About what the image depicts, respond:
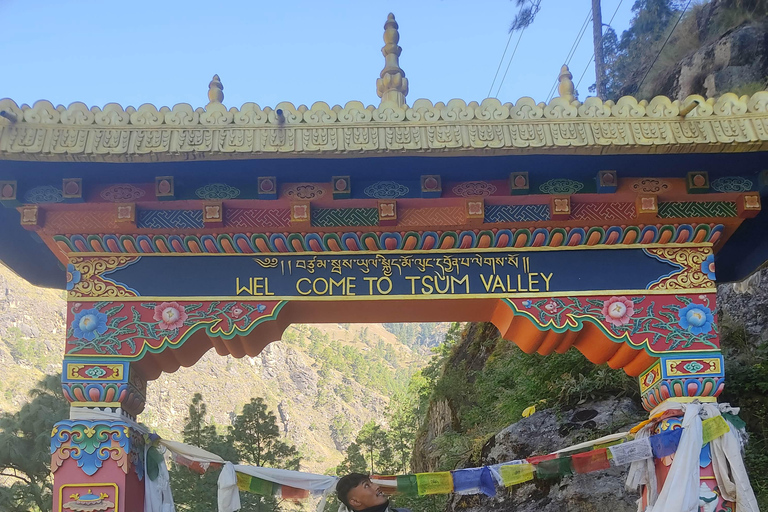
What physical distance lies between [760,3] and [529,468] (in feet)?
39.3

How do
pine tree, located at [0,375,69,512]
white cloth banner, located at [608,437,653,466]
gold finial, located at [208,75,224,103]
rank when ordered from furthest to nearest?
1. pine tree, located at [0,375,69,512]
2. gold finial, located at [208,75,224,103]
3. white cloth banner, located at [608,437,653,466]

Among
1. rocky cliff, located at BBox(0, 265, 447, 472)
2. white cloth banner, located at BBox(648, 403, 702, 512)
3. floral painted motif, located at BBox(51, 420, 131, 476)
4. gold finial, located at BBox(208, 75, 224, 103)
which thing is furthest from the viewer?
rocky cliff, located at BBox(0, 265, 447, 472)

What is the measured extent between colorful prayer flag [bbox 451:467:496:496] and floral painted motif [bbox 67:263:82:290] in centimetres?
299

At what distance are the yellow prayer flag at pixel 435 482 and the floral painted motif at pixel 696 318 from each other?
77.6 inches

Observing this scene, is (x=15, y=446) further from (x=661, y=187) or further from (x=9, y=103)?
(x=661, y=187)

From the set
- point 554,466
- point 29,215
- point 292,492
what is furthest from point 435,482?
point 29,215

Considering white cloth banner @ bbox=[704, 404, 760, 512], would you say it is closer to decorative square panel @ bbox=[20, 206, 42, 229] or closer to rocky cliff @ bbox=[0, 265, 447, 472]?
decorative square panel @ bbox=[20, 206, 42, 229]

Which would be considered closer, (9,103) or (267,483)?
(9,103)

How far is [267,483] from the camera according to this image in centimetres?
583

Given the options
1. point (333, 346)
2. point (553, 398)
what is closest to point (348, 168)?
point (553, 398)

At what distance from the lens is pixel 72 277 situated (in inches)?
226

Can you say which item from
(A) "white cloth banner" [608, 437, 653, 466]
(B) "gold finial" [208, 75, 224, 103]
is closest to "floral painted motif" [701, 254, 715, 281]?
(A) "white cloth banner" [608, 437, 653, 466]

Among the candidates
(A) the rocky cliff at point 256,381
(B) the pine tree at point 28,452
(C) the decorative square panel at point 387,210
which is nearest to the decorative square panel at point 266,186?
(C) the decorative square panel at point 387,210

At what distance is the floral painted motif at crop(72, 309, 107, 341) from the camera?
5566 mm
